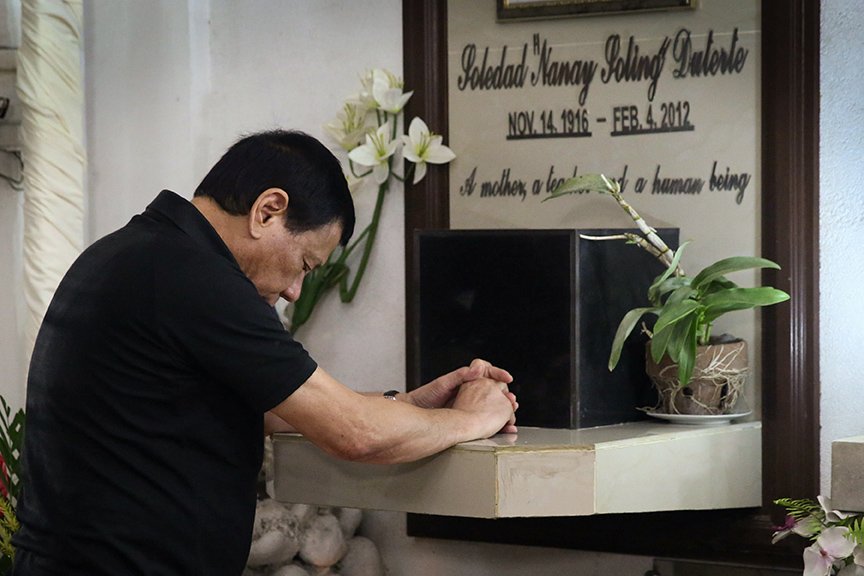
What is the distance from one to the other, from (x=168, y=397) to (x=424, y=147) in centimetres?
105

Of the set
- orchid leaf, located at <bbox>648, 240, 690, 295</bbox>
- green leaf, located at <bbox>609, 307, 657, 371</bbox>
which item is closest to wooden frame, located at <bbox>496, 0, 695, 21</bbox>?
orchid leaf, located at <bbox>648, 240, 690, 295</bbox>

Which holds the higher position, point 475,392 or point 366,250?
point 366,250

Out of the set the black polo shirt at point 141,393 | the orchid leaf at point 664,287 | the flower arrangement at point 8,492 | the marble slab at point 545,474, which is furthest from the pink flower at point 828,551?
the flower arrangement at point 8,492

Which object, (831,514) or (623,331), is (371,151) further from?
(831,514)

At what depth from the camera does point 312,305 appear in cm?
262

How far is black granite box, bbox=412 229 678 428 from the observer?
2002 mm

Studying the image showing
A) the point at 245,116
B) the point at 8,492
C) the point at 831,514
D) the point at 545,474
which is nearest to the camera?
the point at 545,474

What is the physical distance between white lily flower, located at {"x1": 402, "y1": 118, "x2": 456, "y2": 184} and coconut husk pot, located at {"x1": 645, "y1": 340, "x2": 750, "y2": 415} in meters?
0.63

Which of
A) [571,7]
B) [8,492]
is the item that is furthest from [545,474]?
[8,492]

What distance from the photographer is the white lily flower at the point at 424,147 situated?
2484 millimetres

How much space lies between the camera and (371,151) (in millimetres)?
2508

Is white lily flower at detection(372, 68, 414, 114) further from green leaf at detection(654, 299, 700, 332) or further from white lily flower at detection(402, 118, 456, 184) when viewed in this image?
green leaf at detection(654, 299, 700, 332)

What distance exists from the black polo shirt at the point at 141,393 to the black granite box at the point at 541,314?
0.55 metres

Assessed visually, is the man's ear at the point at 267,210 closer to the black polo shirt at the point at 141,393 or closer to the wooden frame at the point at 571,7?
the black polo shirt at the point at 141,393
